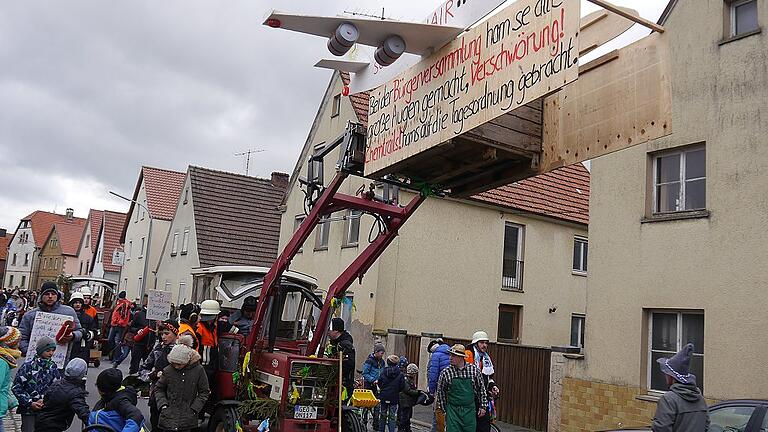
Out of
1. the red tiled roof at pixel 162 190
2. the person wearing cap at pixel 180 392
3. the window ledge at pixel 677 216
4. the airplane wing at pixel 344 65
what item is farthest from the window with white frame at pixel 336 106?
the red tiled roof at pixel 162 190

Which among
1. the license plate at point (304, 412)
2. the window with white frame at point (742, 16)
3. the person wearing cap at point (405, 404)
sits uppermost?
the window with white frame at point (742, 16)

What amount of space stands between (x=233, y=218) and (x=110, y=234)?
24.1 m

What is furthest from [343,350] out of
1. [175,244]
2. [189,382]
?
[175,244]

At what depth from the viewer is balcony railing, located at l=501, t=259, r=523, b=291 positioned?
68.7 feet

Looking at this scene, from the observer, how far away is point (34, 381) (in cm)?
723

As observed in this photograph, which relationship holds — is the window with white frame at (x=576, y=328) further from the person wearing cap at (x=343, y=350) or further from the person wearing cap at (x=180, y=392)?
the person wearing cap at (x=180, y=392)

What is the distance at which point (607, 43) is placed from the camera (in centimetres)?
584

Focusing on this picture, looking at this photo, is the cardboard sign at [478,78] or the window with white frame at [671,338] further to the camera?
the window with white frame at [671,338]

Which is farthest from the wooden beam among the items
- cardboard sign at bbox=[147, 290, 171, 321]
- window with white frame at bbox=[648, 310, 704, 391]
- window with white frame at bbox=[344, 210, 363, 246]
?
window with white frame at bbox=[344, 210, 363, 246]

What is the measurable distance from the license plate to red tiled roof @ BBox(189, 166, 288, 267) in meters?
21.0

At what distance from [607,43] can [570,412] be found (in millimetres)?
8450

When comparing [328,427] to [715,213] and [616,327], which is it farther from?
[715,213]

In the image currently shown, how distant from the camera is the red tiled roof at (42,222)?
77688 millimetres

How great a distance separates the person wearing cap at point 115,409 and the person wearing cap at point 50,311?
222 centimetres
